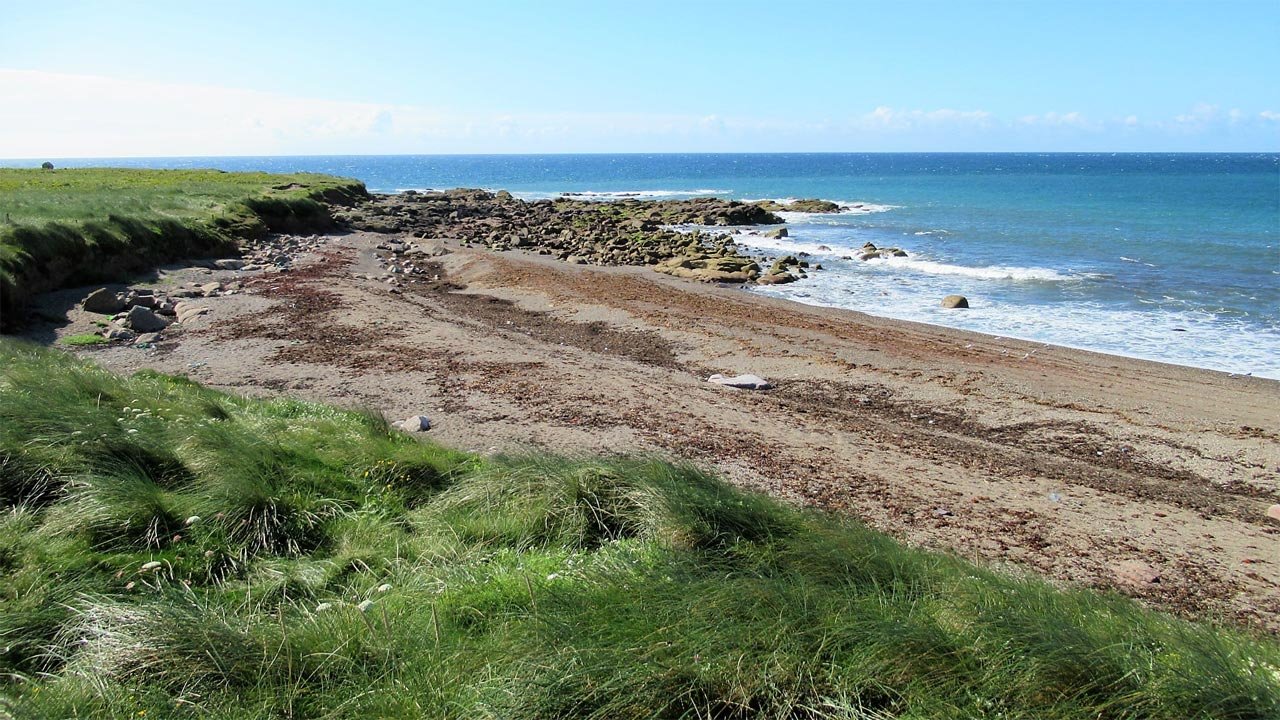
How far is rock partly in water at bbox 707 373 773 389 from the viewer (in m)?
14.2

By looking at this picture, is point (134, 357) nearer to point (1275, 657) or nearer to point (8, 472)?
point (8, 472)

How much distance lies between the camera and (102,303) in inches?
675

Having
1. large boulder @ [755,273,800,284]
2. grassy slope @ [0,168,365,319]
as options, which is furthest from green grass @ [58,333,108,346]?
large boulder @ [755,273,800,284]

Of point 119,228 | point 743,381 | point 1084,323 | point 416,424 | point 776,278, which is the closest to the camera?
point 416,424

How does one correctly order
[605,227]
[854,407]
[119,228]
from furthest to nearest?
[605,227] → [119,228] → [854,407]

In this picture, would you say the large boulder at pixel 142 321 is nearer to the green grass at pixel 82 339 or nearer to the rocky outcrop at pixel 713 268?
the green grass at pixel 82 339

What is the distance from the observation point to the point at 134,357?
14133 mm

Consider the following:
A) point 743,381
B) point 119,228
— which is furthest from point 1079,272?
point 119,228

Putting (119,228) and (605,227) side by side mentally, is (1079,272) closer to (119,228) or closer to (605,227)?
(605,227)

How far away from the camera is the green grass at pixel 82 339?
569 inches

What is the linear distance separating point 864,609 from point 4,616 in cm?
407

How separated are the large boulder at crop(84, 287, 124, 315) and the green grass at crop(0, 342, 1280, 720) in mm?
12337

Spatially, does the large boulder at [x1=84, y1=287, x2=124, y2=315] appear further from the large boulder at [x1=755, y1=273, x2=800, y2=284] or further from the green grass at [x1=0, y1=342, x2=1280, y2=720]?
the large boulder at [x1=755, y1=273, x2=800, y2=284]

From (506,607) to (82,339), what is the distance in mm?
14276
